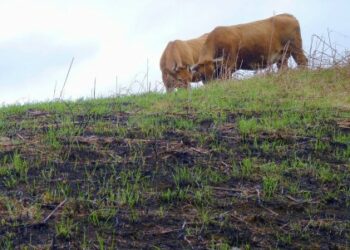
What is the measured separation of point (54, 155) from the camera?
614cm

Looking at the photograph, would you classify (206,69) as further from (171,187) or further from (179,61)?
(171,187)

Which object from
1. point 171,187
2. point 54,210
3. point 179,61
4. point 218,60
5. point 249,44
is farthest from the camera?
point 179,61

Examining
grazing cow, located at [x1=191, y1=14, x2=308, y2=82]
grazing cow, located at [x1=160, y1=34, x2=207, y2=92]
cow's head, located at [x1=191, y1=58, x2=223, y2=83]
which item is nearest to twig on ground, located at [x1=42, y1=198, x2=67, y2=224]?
grazing cow, located at [x1=191, y1=14, x2=308, y2=82]

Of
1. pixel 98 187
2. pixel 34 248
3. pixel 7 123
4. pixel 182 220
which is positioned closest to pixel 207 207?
pixel 182 220

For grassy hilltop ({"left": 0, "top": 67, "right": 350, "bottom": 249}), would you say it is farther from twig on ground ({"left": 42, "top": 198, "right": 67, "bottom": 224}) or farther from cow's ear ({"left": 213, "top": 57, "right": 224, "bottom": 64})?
cow's ear ({"left": 213, "top": 57, "right": 224, "bottom": 64})

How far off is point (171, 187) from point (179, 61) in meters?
13.5

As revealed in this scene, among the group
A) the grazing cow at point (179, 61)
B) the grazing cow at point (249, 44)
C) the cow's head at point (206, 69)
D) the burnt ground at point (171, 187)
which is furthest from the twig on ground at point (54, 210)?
the grazing cow at point (179, 61)

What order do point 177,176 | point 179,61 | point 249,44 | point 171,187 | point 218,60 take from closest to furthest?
point 171,187, point 177,176, point 218,60, point 249,44, point 179,61

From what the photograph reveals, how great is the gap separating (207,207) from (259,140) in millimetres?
1678

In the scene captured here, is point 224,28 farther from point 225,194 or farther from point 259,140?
point 225,194

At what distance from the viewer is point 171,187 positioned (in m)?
5.45

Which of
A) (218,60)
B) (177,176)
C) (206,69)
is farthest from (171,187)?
(206,69)

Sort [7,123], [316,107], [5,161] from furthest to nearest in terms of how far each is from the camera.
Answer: [316,107] < [7,123] < [5,161]

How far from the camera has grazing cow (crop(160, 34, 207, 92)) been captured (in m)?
17.9
